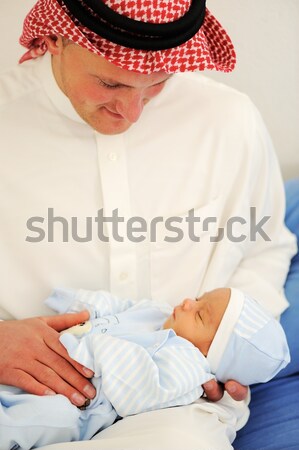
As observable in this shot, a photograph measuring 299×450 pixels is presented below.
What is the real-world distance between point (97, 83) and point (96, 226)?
18.5 inches

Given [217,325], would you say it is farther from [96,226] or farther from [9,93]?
[9,93]

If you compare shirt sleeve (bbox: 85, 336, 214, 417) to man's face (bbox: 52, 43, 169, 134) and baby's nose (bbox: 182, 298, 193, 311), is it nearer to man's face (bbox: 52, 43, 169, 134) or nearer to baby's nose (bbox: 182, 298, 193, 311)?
baby's nose (bbox: 182, 298, 193, 311)

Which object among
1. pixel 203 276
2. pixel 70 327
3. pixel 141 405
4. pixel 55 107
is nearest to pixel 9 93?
pixel 55 107

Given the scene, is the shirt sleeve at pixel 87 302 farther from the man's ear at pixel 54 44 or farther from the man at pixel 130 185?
the man's ear at pixel 54 44

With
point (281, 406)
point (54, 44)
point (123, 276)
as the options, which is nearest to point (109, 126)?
point (54, 44)

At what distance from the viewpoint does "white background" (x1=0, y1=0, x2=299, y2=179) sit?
223 centimetres

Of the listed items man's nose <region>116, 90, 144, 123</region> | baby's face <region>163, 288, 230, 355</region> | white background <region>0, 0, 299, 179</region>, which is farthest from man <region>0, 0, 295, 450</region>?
white background <region>0, 0, 299, 179</region>

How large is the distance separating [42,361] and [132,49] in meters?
0.82

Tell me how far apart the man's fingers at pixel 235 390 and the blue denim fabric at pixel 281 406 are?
141mm

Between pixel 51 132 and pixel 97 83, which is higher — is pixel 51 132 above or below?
below

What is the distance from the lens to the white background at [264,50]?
223 centimetres

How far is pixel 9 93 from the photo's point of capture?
1.81 metres

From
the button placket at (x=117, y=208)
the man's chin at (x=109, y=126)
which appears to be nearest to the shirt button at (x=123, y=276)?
the button placket at (x=117, y=208)

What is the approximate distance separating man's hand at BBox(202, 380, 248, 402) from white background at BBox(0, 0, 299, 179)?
1.29 m
